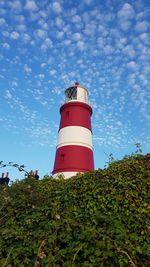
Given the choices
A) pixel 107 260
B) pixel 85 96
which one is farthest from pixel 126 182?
pixel 85 96

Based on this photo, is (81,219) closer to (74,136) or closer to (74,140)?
(74,140)

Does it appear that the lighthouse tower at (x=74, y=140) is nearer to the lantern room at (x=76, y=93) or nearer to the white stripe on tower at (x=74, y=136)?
the white stripe on tower at (x=74, y=136)

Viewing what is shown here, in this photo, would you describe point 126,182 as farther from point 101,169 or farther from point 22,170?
point 22,170

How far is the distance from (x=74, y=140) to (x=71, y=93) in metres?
4.84

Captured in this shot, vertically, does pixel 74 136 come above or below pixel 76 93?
below

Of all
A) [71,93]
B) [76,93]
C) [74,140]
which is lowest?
[74,140]

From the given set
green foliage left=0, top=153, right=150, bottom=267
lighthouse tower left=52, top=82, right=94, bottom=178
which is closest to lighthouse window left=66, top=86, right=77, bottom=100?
lighthouse tower left=52, top=82, right=94, bottom=178

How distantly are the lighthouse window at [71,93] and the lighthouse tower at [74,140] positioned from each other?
0.48m

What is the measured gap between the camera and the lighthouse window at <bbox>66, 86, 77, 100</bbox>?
72.5 feet

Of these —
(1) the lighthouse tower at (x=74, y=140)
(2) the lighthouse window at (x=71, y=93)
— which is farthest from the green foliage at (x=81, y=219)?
(2) the lighthouse window at (x=71, y=93)

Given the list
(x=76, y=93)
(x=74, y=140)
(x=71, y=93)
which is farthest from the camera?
(x=71, y=93)

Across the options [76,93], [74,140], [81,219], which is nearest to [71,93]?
[76,93]

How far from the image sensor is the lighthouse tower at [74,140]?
18656 millimetres

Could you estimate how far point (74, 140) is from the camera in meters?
18.8
